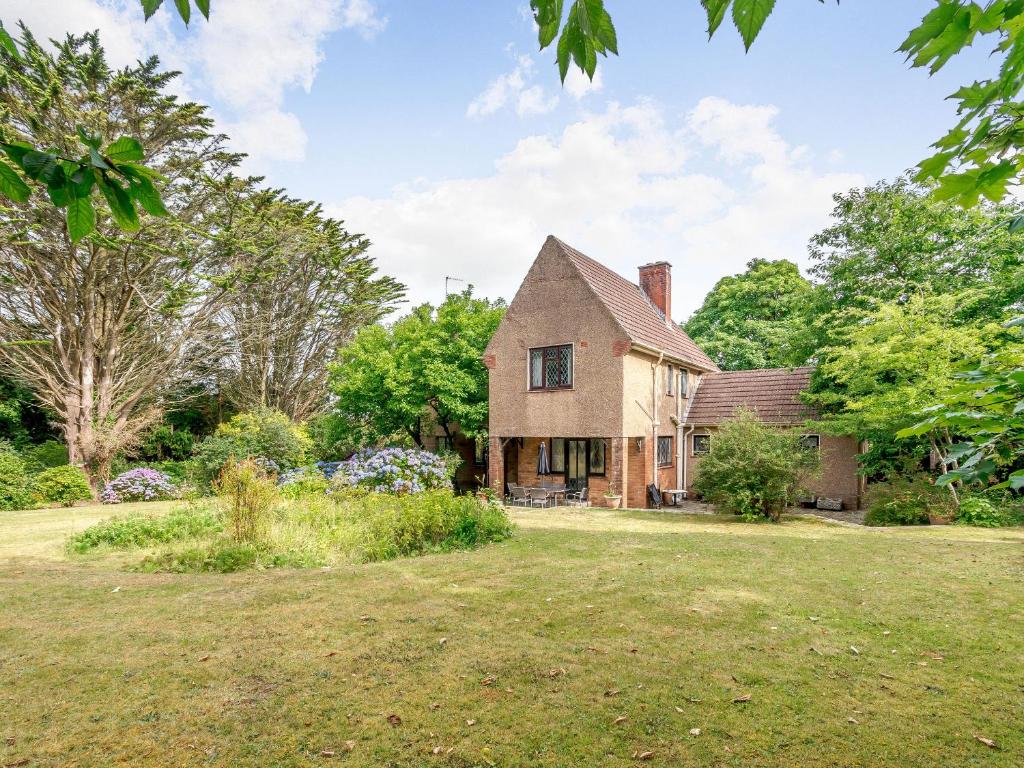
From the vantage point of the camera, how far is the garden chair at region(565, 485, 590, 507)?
19639 millimetres

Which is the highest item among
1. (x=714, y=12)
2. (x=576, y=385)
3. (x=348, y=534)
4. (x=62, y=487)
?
(x=576, y=385)

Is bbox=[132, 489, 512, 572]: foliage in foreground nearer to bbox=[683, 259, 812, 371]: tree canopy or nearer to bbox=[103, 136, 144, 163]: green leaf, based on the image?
bbox=[103, 136, 144, 163]: green leaf

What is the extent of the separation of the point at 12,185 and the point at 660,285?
2534 centimetres

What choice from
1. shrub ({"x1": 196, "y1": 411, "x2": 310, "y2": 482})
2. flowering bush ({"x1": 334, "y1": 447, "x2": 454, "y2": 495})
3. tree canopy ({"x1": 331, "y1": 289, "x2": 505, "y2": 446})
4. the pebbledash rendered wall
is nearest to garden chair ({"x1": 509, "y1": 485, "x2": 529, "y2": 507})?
the pebbledash rendered wall

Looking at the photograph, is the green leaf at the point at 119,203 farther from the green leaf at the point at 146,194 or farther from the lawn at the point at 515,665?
the lawn at the point at 515,665

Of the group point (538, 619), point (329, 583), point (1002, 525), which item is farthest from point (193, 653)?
point (1002, 525)

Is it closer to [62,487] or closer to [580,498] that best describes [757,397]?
[580,498]

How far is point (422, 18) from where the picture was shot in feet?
A: 11.8

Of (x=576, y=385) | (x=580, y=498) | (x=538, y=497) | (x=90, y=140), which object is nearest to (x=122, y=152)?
(x=90, y=140)

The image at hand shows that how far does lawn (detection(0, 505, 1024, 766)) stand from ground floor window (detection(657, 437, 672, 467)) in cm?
1205

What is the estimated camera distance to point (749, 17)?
1831mm

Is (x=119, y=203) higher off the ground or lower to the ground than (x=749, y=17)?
lower

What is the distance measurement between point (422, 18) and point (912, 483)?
694 inches

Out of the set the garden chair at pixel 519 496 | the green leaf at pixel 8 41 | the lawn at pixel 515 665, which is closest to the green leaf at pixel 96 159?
the green leaf at pixel 8 41
